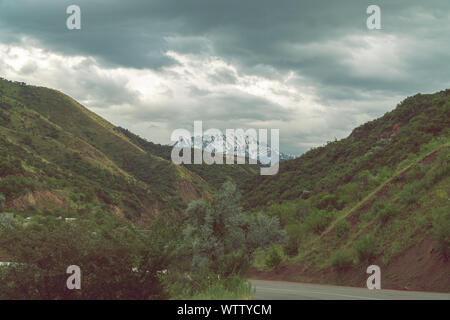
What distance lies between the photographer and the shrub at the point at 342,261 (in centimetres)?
2830

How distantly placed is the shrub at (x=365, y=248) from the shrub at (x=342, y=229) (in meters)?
4.64

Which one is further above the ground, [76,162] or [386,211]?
[76,162]

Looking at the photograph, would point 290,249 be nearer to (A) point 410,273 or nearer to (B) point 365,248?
(B) point 365,248

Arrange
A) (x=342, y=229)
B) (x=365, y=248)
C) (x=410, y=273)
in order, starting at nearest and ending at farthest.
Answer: (x=410, y=273) < (x=365, y=248) < (x=342, y=229)

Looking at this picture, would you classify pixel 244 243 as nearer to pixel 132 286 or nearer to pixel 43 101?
pixel 132 286

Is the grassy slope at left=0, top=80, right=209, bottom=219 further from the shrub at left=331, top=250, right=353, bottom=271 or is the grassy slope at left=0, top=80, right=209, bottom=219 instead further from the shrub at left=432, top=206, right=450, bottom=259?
the shrub at left=432, top=206, right=450, bottom=259

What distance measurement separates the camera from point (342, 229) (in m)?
33.1

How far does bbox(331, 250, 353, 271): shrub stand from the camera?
28297 millimetres

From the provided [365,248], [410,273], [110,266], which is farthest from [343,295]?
[365,248]

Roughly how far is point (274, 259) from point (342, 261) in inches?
334

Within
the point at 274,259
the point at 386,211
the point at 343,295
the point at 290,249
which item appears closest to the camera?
the point at 343,295

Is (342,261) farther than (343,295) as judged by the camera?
Yes
